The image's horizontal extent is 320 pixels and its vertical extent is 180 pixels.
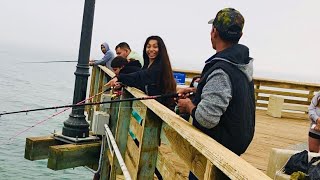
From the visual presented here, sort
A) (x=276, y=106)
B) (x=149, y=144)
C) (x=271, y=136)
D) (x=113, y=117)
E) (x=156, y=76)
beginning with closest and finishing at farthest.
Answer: (x=149, y=144) → (x=156, y=76) → (x=113, y=117) → (x=271, y=136) → (x=276, y=106)

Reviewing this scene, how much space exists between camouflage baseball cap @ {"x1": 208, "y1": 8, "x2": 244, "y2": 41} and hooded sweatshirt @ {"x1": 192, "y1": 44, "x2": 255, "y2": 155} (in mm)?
88

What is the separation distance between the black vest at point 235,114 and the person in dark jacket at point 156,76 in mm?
1982

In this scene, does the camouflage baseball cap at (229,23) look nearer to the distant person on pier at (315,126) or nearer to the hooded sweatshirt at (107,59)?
the distant person on pier at (315,126)

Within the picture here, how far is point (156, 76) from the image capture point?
4719 millimetres

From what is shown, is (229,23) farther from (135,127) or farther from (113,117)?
(113,117)

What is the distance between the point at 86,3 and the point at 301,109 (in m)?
7.75

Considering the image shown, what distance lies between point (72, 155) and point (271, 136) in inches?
167

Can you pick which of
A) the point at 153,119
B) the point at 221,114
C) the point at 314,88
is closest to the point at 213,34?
the point at 221,114

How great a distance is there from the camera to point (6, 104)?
3675cm

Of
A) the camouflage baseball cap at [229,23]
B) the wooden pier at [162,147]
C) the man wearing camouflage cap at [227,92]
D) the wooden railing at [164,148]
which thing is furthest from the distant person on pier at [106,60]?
the camouflage baseball cap at [229,23]

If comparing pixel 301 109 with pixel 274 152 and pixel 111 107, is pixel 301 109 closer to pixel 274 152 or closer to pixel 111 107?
pixel 111 107

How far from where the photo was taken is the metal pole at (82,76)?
19.8ft

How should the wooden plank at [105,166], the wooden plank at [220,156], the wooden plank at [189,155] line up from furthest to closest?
the wooden plank at [105,166] < the wooden plank at [189,155] < the wooden plank at [220,156]

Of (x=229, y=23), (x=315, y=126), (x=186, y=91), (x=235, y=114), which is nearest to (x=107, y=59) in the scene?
(x=315, y=126)
